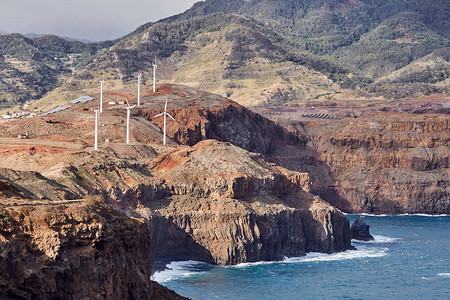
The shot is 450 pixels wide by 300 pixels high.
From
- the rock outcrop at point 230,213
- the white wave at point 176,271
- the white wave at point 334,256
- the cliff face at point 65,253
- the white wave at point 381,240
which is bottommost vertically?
the white wave at point 381,240

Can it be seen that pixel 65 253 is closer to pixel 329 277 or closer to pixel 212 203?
pixel 329 277

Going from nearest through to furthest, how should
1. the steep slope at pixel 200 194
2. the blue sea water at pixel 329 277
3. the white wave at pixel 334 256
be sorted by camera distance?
the blue sea water at pixel 329 277, the steep slope at pixel 200 194, the white wave at pixel 334 256

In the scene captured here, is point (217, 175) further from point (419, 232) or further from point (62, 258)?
point (62, 258)

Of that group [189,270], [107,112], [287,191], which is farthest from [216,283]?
[107,112]

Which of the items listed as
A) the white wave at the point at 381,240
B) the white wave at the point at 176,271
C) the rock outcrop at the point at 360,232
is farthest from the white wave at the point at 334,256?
the rock outcrop at the point at 360,232

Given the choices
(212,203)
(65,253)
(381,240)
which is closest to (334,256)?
(212,203)

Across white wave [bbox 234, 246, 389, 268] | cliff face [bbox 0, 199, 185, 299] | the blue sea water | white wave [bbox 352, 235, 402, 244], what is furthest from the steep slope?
cliff face [bbox 0, 199, 185, 299]

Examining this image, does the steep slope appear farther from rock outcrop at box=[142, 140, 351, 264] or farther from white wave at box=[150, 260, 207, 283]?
white wave at box=[150, 260, 207, 283]

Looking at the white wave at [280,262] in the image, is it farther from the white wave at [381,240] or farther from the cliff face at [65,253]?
the cliff face at [65,253]
